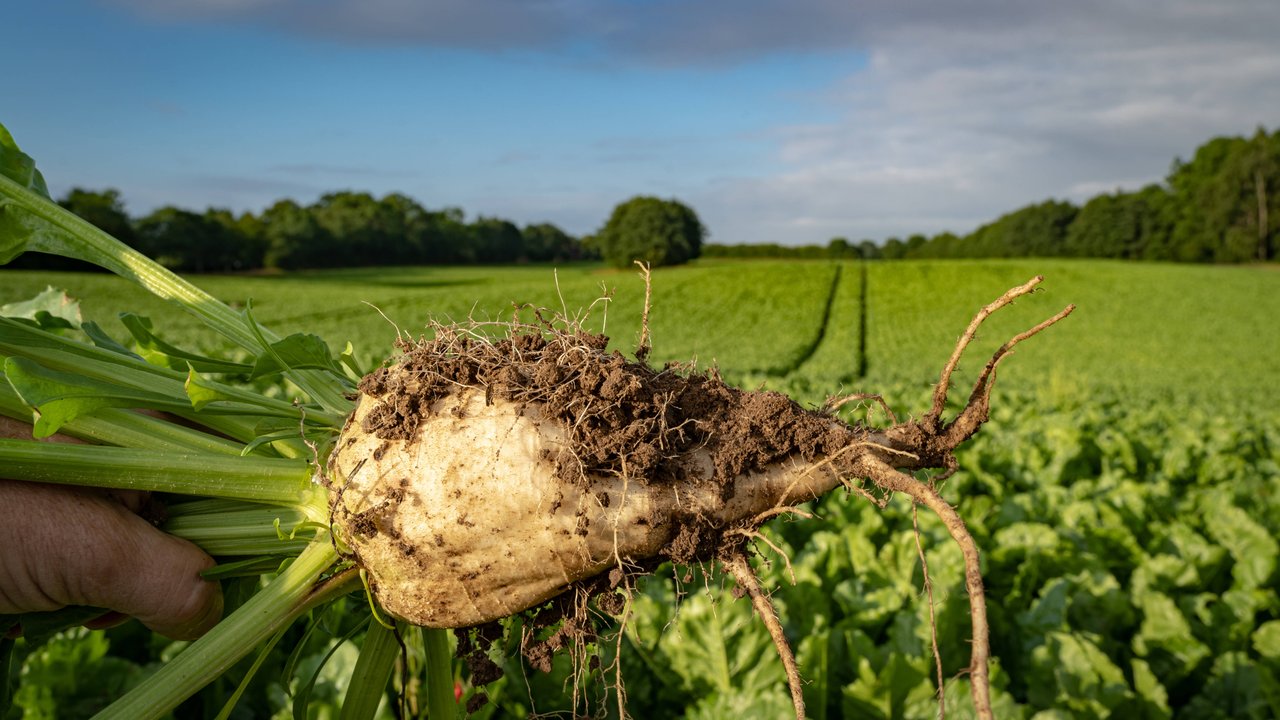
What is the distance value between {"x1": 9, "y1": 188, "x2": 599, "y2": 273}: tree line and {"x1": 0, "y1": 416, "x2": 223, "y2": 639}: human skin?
196 ft

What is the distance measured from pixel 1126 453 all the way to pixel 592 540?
10.1m

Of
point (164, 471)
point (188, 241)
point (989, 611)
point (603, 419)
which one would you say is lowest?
point (989, 611)

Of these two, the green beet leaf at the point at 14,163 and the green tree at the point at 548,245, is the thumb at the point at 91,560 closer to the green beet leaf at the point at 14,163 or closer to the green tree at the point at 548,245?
the green beet leaf at the point at 14,163

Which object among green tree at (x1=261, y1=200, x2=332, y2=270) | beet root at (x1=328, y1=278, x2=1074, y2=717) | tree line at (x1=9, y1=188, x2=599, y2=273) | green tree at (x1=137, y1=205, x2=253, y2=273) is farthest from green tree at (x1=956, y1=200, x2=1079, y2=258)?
beet root at (x1=328, y1=278, x2=1074, y2=717)

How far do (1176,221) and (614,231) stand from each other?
59.8 m

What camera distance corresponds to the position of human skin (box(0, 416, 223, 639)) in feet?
6.52

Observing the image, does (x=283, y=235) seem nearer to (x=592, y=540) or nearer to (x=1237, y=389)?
(x=1237, y=389)

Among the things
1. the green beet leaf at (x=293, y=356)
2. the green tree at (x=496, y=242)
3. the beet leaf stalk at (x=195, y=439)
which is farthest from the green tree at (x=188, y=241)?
the green beet leaf at (x=293, y=356)

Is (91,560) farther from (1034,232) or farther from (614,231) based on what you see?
(1034,232)

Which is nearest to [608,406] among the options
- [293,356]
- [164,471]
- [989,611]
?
[293,356]

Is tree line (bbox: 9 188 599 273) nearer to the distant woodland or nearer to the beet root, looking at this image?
the distant woodland

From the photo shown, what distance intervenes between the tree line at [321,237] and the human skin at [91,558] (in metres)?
59.7

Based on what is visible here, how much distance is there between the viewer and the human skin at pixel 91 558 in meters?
1.99

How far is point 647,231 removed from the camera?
272 ft
